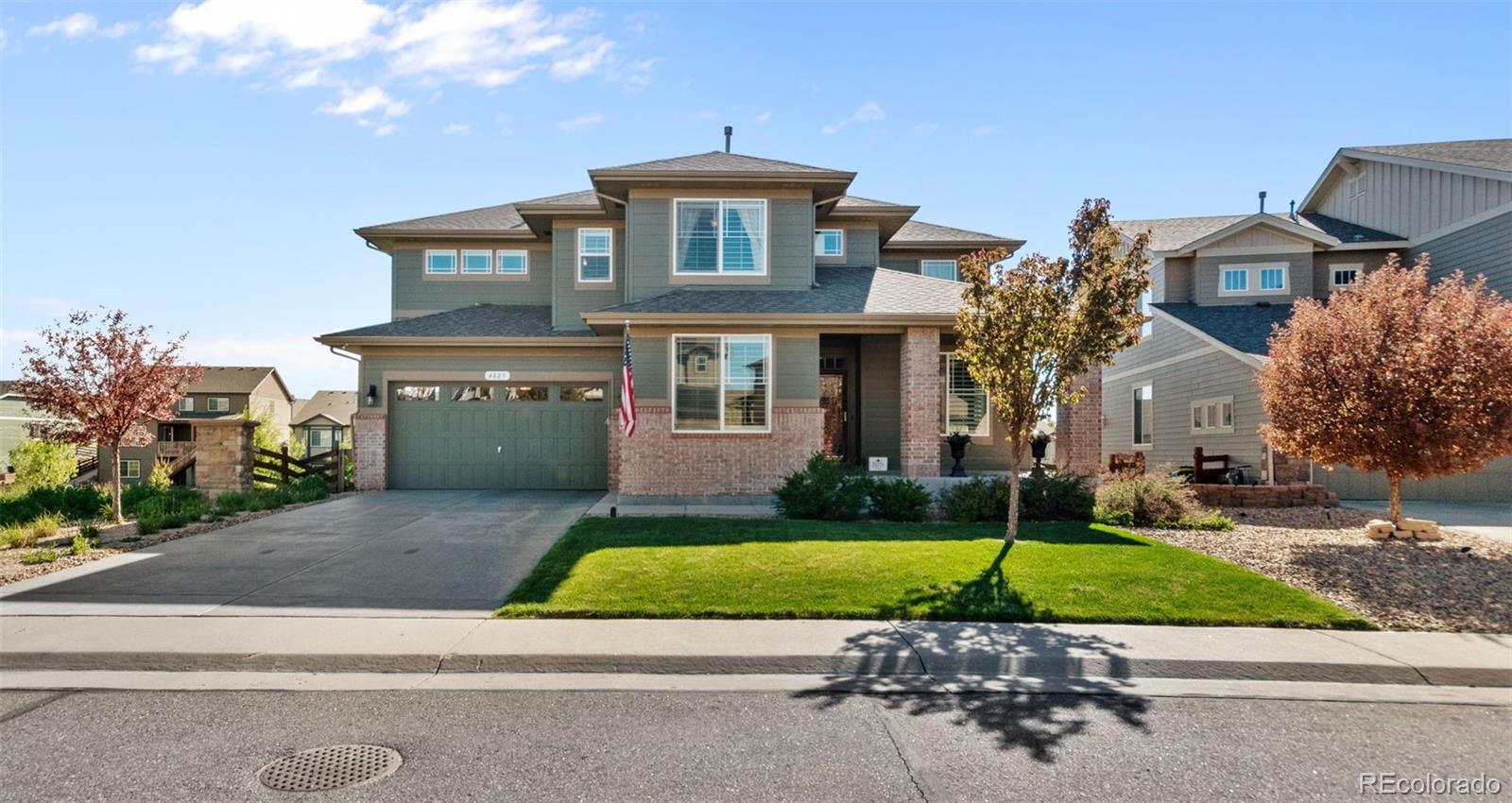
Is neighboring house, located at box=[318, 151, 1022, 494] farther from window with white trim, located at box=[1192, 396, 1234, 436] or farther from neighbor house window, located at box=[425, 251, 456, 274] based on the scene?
window with white trim, located at box=[1192, 396, 1234, 436]

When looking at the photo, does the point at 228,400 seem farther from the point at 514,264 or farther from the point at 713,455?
the point at 713,455

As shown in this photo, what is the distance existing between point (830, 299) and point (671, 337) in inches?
128

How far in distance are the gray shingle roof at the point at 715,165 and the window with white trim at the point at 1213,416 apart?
11.9 m

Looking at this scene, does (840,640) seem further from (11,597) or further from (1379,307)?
(1379,307)

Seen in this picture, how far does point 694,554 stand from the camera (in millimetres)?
9523

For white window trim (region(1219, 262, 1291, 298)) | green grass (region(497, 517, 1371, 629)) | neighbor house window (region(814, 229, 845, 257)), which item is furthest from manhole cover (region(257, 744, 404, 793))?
white window trim (region(1219, 262, 1291, 298))

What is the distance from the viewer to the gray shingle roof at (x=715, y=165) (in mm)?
15906

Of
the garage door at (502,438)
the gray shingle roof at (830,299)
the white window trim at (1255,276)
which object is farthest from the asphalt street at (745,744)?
the white window trim at (1255,276)

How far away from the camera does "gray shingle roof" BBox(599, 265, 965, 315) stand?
1487 cm

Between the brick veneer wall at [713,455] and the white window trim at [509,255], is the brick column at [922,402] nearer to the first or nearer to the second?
the brick veneer wall at [713,455]

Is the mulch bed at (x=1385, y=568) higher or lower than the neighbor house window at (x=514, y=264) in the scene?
lower

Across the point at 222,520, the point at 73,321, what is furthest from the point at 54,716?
the point at 73,321

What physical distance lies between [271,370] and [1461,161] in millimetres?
58758

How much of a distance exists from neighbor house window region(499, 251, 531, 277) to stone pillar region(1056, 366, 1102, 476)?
520 inches
